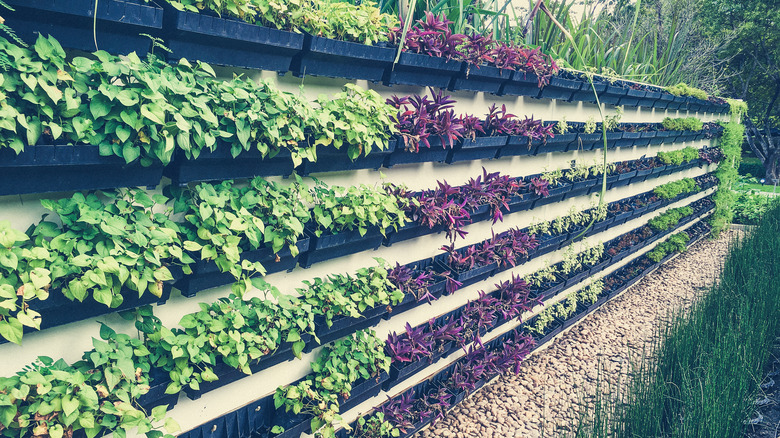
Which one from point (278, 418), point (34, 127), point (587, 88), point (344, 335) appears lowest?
point (278, 418)

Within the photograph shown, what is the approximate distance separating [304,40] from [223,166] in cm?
67

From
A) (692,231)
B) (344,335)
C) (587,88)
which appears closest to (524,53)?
(587,88)

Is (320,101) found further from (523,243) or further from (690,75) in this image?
(690,75)

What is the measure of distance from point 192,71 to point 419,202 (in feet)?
4.89

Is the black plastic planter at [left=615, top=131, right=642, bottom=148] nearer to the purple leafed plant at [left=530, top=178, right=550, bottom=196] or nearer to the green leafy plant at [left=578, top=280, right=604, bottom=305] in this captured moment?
the green leafy plant at [left=578, top=280, right=604, bottom=305]

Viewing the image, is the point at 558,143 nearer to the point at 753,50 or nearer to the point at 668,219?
the point at 668,219

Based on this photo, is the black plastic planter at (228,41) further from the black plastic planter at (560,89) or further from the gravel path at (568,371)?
the black plastic planter at (560,89)

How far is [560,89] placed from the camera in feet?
12.9

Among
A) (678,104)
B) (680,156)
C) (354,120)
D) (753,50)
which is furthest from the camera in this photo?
(753,50)

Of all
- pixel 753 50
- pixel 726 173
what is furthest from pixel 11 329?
pixel 753 50

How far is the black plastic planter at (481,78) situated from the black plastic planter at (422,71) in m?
0.06

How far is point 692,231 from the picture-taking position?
8906 mm

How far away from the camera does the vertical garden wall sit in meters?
1.37

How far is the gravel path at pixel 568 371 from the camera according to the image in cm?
338
